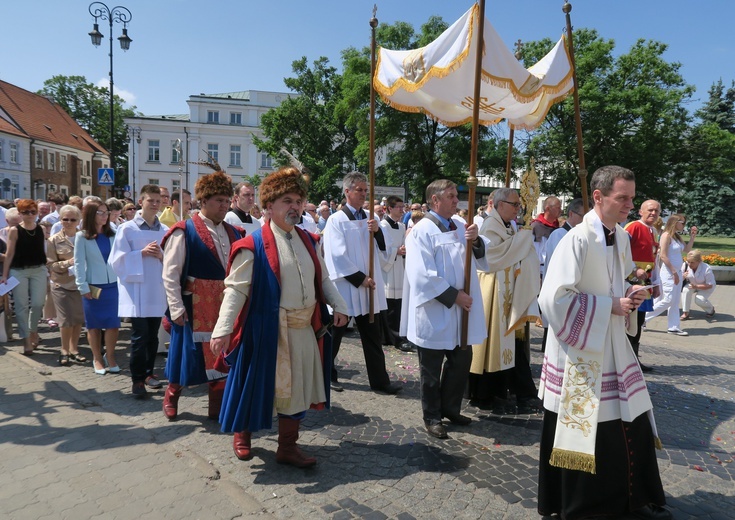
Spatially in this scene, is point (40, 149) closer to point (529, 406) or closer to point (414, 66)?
point (414, 66)

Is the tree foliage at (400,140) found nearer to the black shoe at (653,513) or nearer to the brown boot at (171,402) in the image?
the brown boot at (171,402)

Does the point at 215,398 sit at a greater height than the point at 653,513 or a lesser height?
greater

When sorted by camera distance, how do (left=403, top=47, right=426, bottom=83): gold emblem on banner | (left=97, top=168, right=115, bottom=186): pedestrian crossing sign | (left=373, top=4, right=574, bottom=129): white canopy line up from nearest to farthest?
(left=373, top=4, right=574, bottom=129): white canopy, (left=403, top=47, right=426, bottom=83): gold emblem on banner, (left=97, top=168, right=115, bottom=186): pedestrian crossing sign

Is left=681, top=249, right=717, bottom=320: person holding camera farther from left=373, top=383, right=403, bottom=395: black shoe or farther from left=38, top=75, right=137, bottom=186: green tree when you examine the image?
left=38, top=75, right=137, bottom=186: green tree

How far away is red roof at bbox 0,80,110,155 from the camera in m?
47.2

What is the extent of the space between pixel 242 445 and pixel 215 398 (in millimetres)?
932

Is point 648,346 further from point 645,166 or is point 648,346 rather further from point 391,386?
point 645,166

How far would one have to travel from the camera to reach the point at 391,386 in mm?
5777

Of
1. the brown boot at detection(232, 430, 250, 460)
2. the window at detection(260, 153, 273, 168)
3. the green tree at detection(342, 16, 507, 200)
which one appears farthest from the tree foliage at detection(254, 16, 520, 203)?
the brown boot at detection(232, 430, 250, 460)

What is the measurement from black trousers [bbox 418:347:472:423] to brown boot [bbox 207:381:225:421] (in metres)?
1.82

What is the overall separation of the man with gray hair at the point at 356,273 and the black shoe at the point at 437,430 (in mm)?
1132

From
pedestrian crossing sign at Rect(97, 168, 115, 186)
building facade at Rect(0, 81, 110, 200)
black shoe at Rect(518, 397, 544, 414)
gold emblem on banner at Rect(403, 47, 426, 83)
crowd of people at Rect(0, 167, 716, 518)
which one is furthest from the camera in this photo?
building facade at Rect(0, 81, 110, 200)

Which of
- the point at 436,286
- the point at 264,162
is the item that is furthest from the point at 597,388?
the point at 264,162

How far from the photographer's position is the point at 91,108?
64.4 metres
